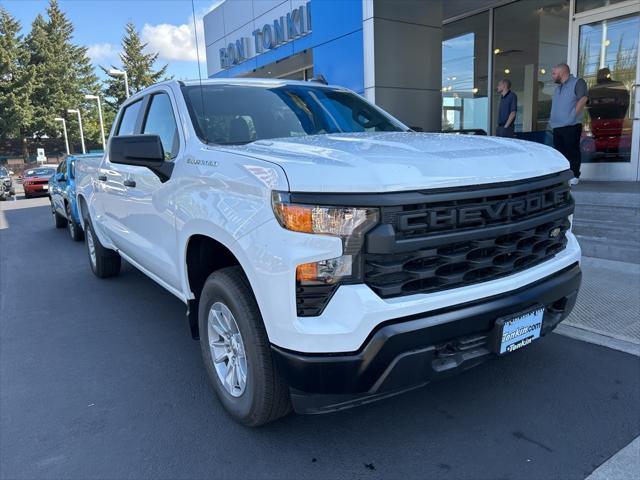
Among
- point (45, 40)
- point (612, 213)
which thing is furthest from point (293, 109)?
point (45, 40)

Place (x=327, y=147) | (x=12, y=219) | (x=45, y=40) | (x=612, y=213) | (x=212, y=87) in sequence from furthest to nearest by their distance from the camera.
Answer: (x=45, y=40) < (x=12, y=219) < (x=612, y=213) < (x=212, y=87) < (x=327, y=147)

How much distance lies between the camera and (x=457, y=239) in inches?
86.4

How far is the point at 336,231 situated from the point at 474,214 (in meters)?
0.67

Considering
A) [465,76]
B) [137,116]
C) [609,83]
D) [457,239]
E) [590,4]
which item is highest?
[590,4]

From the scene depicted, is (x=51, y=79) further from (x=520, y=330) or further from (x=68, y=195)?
(x=520, y=330)

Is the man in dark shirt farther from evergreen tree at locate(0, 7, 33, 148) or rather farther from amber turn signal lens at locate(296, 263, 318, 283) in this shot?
evergreen tree at locate(0, 7, 33, 148)

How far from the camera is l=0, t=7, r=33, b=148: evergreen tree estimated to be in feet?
153

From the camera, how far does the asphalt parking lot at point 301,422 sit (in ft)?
7.94

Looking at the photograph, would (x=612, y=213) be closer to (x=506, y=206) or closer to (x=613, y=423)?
(x=613, y=423)

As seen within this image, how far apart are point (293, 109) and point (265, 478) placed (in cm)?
245

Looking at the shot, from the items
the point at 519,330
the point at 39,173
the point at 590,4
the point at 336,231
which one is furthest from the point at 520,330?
the point at 39,173

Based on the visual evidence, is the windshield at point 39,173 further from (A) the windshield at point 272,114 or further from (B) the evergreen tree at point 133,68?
(B) the evergreen tree at point 133,68

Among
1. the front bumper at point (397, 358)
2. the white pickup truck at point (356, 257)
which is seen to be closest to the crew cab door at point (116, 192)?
the white pickup truck at point (356, 257)

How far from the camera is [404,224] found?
6.81 feet
